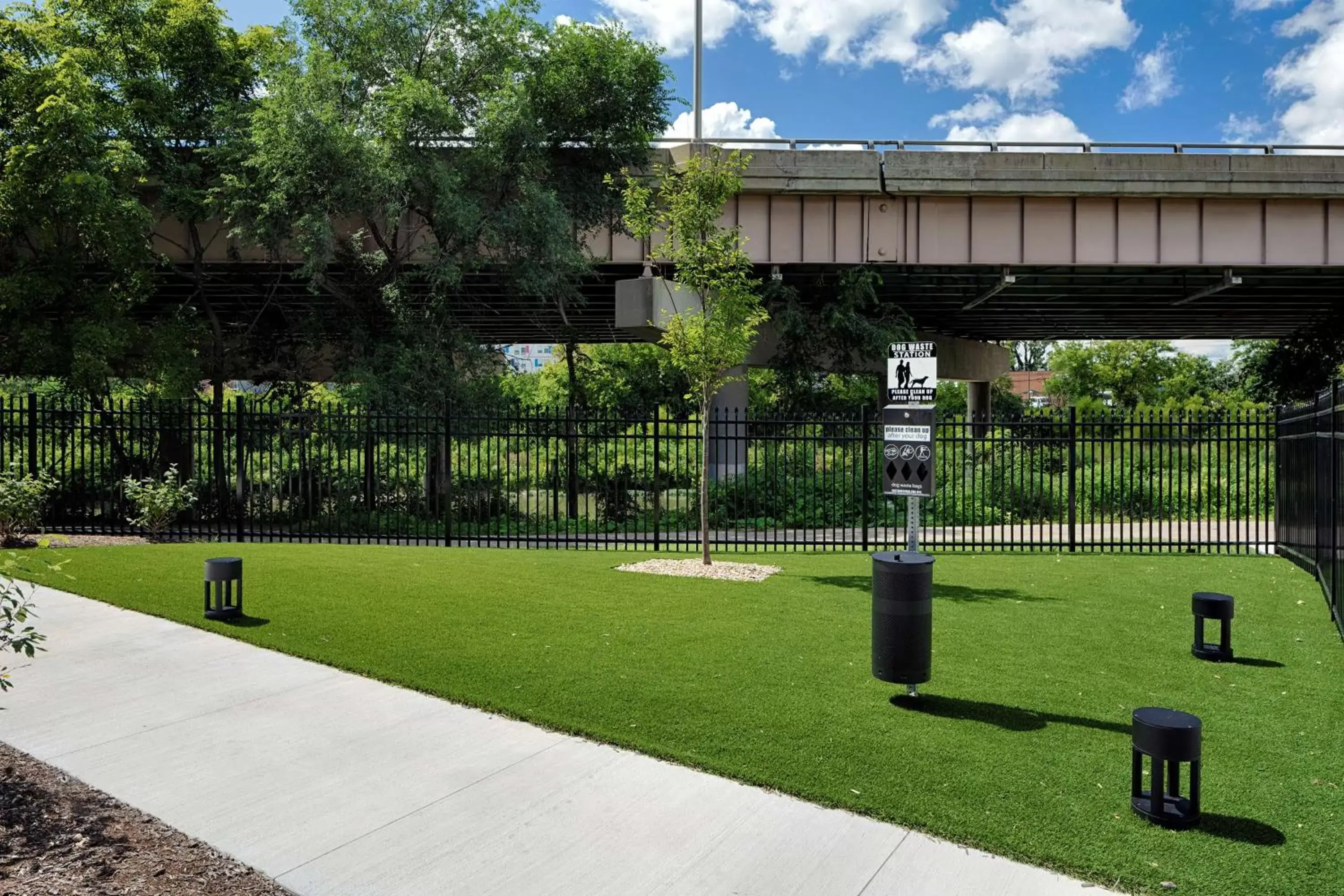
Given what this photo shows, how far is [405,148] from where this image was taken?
17750mm

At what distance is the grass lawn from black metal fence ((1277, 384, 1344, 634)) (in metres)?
0.46

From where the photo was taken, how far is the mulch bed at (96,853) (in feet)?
12.8

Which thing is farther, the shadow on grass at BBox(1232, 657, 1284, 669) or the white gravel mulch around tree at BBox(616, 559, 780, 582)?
the white gravel mulch around tree at BBox(616, 559, 780, 582)

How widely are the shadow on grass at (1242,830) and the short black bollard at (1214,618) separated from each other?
352 centimetres

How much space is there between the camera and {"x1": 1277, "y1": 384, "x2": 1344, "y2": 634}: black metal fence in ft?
29.3

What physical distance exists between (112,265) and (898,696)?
16.7 m

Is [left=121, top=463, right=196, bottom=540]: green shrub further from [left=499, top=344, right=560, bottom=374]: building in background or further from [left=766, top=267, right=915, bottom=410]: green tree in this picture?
[left=766, top=267, right=915, bottom=410]: green tree

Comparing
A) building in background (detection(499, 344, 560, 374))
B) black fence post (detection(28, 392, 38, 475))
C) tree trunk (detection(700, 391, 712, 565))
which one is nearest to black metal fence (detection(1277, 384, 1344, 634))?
tree trunk (detection(700, 391, 712, 565))

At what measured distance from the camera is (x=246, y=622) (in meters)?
8.82

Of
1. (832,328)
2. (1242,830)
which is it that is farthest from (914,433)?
(832,328)

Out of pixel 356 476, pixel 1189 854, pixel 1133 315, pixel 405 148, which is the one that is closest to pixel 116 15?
pixel 405 148

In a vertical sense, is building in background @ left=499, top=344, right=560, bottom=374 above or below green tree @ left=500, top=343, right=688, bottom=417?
above

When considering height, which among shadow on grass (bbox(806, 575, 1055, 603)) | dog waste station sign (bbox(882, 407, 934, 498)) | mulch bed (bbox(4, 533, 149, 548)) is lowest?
shadow on grass (bbox(806, 575, 1055, 603))

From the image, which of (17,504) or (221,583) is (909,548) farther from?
(17,504)
